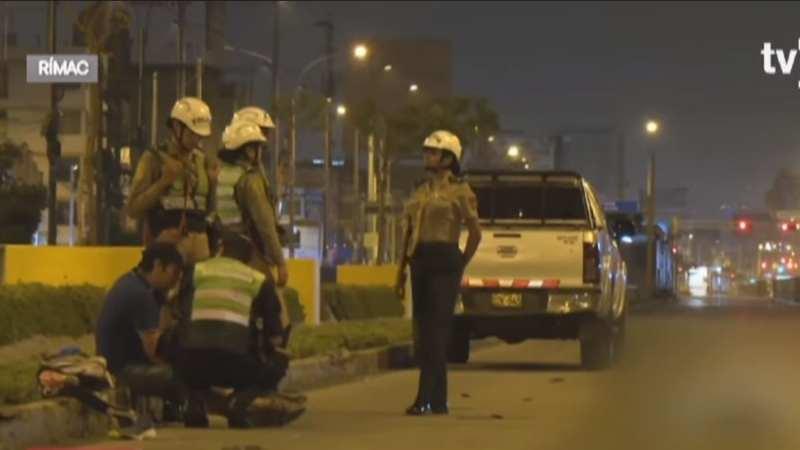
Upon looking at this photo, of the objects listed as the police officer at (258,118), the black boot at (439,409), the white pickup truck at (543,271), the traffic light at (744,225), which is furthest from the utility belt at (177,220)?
the traffic light at (744,225)

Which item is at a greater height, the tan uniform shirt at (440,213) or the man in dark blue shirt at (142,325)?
the tan uniform shirt at (440,213)

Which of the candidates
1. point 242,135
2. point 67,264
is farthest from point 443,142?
point 67,264

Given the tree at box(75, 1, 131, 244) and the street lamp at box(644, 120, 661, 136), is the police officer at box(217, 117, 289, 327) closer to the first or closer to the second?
the tree at box(75, 1, 131, 244)

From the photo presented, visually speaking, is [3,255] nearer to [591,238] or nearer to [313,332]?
[313,332]

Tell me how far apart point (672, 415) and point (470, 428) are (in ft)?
7.33

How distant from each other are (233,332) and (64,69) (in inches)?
776

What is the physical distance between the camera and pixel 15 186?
4862 cm

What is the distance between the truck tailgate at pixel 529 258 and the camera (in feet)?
64.0

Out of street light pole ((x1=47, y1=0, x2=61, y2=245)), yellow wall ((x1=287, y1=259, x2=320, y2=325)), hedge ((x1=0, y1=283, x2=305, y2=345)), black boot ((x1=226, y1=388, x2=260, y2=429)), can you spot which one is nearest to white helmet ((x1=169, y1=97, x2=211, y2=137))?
black boot ((x1=226, y1=388, x2=260, y2=429))

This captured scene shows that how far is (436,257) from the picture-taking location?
1341cm

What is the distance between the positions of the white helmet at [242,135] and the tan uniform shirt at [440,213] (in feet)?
5.43

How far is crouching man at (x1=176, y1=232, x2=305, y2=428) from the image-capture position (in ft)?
37.0

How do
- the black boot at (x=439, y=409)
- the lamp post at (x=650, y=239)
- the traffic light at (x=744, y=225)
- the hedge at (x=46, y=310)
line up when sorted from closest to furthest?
1. the black boot at (x=439, y=409)
2. the hedge at (x=46, y=310)
3. the lamp post at (x=650, y=239)
4. the traffic light at (x=744, y=225)

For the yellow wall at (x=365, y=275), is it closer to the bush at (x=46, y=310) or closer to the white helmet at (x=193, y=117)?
the bush at (x=46, y=310)
